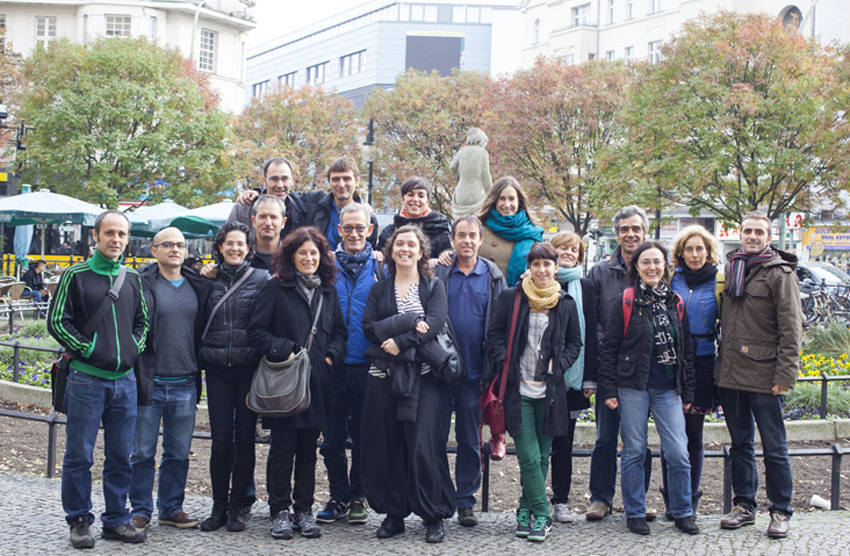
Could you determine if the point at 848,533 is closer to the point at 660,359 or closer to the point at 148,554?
the point at 660,359

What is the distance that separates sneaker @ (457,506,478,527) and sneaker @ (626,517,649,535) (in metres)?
1.05

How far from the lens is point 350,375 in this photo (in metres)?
5.82

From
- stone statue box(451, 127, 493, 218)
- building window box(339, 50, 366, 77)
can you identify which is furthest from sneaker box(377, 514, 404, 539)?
building window box(339, 50, 366, 77)

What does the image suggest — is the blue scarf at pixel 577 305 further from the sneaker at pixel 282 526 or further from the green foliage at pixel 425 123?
the green foliage at pixel 425 123

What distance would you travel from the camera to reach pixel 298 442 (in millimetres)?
5582

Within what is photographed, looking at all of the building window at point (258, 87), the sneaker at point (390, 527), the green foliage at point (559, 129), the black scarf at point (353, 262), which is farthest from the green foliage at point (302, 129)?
the building window at point (258, 87)

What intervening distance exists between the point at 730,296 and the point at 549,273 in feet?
4.25

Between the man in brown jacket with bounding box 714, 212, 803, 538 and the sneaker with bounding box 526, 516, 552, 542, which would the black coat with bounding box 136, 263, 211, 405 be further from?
the man in brown jacket with bounding box 714, 212, 803, 538

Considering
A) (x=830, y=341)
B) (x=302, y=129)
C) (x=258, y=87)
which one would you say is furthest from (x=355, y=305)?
(x=258, y=87)

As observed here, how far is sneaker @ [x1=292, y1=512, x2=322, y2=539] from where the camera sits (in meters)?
5.45

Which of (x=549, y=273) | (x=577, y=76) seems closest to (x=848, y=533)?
(x=549, y=273)

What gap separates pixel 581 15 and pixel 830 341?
174ft

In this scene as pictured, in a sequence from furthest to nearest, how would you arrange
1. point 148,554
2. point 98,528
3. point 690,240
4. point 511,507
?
point 511,507, point 690,240, point 98,528, point 148,554

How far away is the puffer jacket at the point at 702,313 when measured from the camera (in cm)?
586
